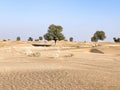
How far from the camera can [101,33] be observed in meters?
99.2

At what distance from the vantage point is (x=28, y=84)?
12.1 metres

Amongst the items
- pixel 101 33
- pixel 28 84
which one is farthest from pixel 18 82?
pixel 101 33

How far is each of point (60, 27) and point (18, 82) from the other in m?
75.9

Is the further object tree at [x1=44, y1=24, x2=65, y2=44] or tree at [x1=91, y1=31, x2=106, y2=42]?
tree at [x1=91, y1=31, x2=106, y2=42]

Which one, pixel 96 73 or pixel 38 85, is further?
pixel 96 73

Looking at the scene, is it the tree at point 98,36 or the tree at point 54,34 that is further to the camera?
the tree at point 98,36

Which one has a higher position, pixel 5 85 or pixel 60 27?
pixel 60 27

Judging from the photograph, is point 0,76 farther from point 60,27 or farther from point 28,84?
point 60,27

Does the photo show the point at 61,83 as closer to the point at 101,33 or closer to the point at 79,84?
the point at 79,84

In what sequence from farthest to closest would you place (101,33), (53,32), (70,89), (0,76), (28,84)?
(101,33), (53,32), (0,76), (28,84), (70,89)

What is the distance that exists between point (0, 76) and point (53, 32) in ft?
238

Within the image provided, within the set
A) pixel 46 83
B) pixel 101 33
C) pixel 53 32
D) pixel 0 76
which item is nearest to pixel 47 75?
pixel 46 83

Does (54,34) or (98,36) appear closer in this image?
(54,34)

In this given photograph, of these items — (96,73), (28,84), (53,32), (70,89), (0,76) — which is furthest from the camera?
(53,32)
